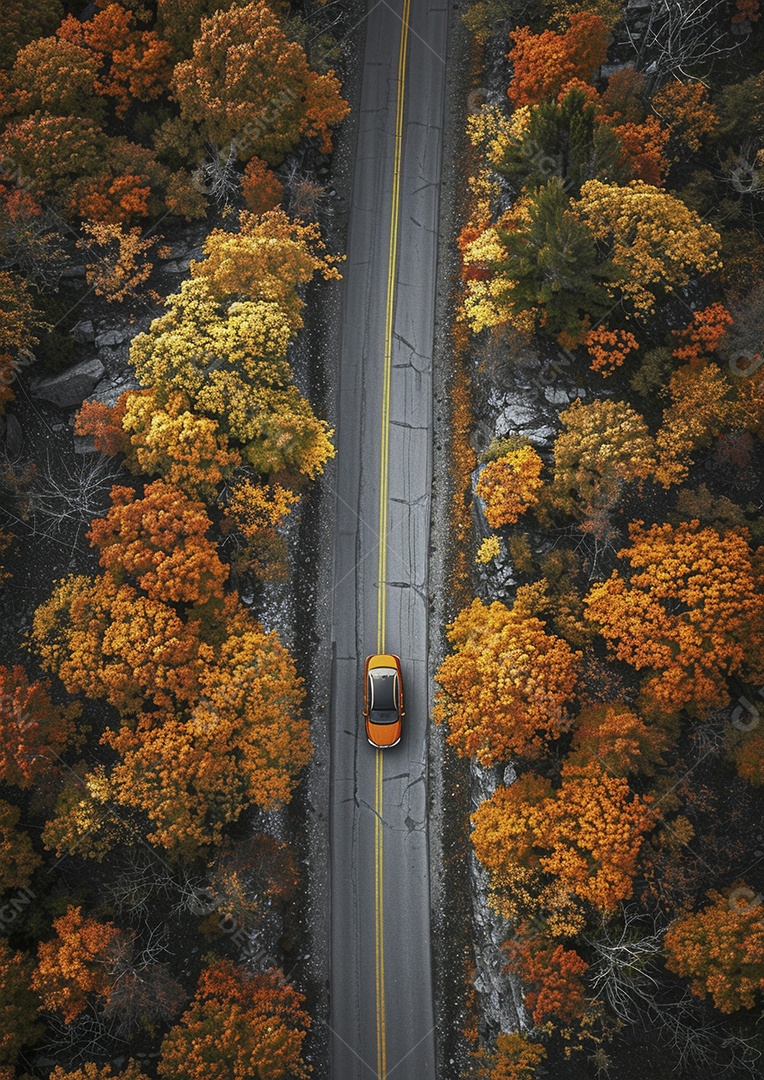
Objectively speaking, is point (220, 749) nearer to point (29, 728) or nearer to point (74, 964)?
point (29, 728)

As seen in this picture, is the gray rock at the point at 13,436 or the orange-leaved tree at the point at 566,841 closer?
the orange-leaved tree at the point at 566,841

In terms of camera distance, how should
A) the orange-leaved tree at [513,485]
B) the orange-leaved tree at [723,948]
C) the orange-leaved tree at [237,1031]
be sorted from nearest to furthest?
the orange-leaved tree at [723,948]
the orange-leaved tree at [237,1031]
the orange-leaved tree at [513,485]

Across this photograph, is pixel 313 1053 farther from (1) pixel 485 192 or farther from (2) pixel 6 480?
(1) pixel 485 192

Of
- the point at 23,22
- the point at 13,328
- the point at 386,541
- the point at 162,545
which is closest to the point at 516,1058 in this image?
the point at 386,541

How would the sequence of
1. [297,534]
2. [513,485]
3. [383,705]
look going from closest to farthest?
[513,485] → [383,705] → [297,534]

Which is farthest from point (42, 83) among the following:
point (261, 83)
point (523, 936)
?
point (523, 936)

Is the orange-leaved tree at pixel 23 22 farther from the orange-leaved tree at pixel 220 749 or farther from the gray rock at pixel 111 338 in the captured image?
the orange-leaved tree at pixel 220 749

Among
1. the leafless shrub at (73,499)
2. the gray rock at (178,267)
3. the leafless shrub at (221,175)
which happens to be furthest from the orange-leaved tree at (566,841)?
the leafless shrub at (221,175)
